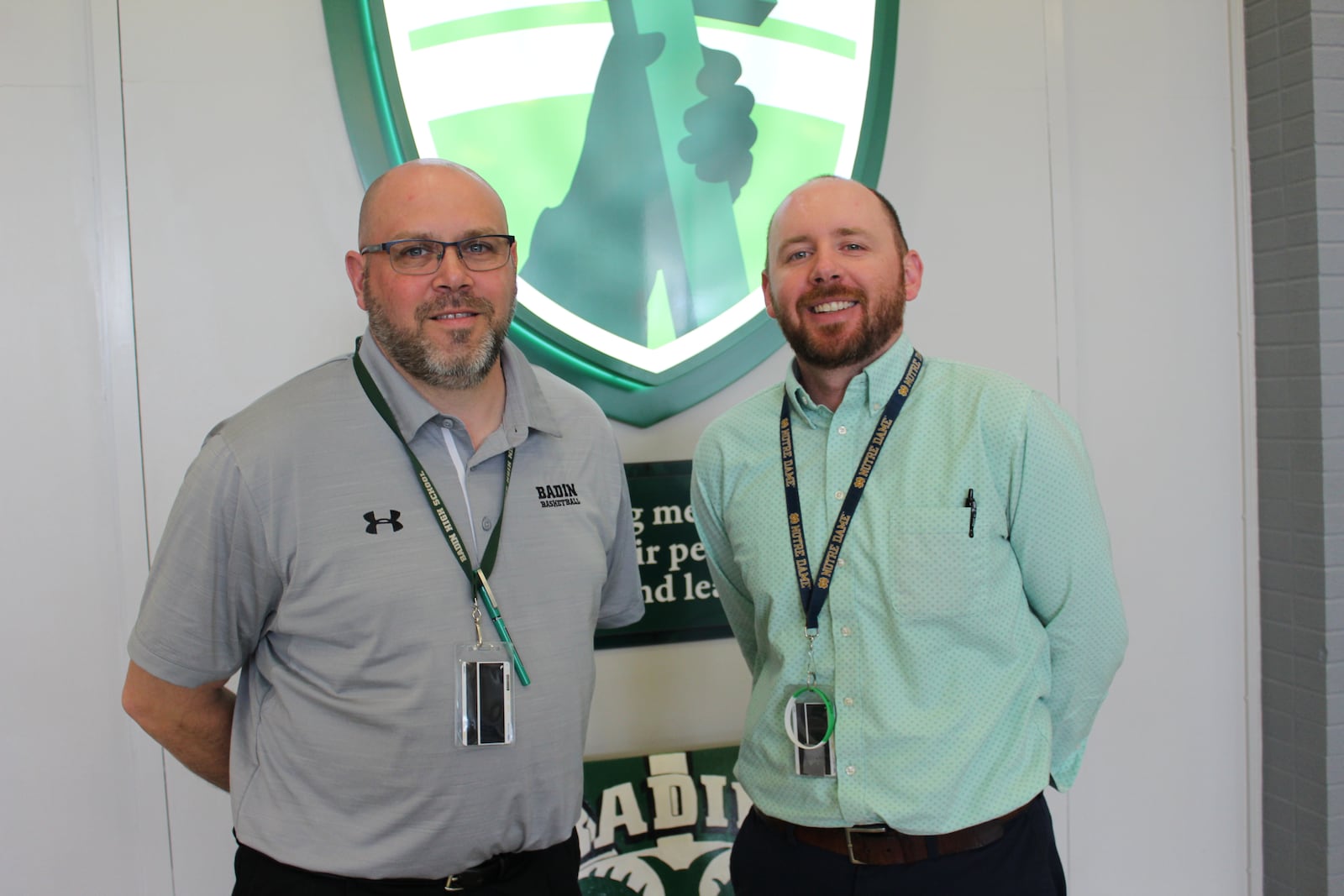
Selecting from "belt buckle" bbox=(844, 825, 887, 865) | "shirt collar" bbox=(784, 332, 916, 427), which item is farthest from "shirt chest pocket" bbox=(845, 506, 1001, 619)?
"belt buckle" bbox=(844, 825, 887, 865)

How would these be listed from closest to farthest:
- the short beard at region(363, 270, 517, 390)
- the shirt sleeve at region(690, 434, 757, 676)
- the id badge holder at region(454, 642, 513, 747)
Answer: the id badge holder at region(454, 642, 513, 747)
the short beard at region(363, 270, 517, 390)
the shirt sleeve at region(690, 434, 757, 676)

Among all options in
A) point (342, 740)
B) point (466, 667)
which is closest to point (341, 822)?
point (342, 740)

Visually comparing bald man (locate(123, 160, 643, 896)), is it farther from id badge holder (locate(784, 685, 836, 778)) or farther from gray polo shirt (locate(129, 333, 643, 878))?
id badge holder (locate(784, 685, 836, 778))

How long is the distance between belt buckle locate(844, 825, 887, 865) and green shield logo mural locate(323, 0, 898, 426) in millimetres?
1122

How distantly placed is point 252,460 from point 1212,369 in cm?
245

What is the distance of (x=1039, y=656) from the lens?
5.21 ft

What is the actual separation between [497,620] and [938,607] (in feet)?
2.13

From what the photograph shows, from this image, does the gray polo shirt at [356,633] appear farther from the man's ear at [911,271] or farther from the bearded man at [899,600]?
the man's ear at [911,271]

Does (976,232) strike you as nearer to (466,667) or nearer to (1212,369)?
(1212,369)

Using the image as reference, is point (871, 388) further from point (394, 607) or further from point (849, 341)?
point (394, 607)

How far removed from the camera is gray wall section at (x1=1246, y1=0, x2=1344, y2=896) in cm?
256

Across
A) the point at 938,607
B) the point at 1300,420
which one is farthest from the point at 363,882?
the point at 1300,420

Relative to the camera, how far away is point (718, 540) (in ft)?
6.05

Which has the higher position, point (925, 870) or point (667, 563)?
point (667, 563)
